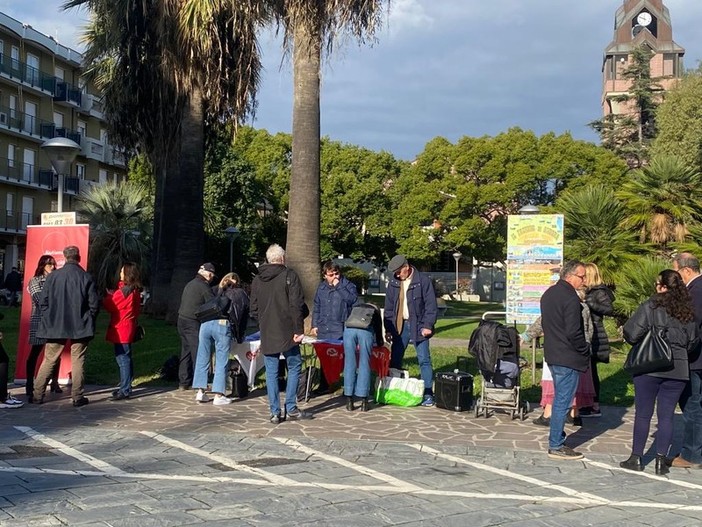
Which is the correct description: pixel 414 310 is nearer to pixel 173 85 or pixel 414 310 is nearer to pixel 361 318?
pixel 361 318

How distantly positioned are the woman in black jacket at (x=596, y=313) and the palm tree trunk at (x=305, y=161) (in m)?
7.36

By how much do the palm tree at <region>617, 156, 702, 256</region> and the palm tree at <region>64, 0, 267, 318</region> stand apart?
8.61 meters

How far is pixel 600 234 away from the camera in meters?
14.0

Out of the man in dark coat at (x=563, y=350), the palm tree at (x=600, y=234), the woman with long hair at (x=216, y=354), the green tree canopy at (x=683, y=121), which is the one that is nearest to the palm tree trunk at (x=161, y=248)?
the palm tree at (x=600, y=234)

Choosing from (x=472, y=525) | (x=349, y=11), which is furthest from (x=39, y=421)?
(x=349, y=11)

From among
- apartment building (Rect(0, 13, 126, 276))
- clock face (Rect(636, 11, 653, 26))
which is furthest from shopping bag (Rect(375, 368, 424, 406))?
clock face (Rect(636, 11, 653, 26))

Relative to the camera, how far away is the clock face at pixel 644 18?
87.6 m

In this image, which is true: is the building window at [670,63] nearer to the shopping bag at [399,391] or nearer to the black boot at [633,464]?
the shopping bag at [399,391]

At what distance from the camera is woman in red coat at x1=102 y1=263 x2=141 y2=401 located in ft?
31.4

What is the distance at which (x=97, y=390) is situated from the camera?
1066cm

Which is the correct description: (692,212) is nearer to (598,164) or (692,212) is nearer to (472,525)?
(472,525)

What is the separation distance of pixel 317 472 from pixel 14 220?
4516 cm

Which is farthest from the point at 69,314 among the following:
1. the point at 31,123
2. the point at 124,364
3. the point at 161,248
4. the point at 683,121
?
the point at 31,123

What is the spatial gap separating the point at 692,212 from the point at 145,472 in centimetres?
1130
